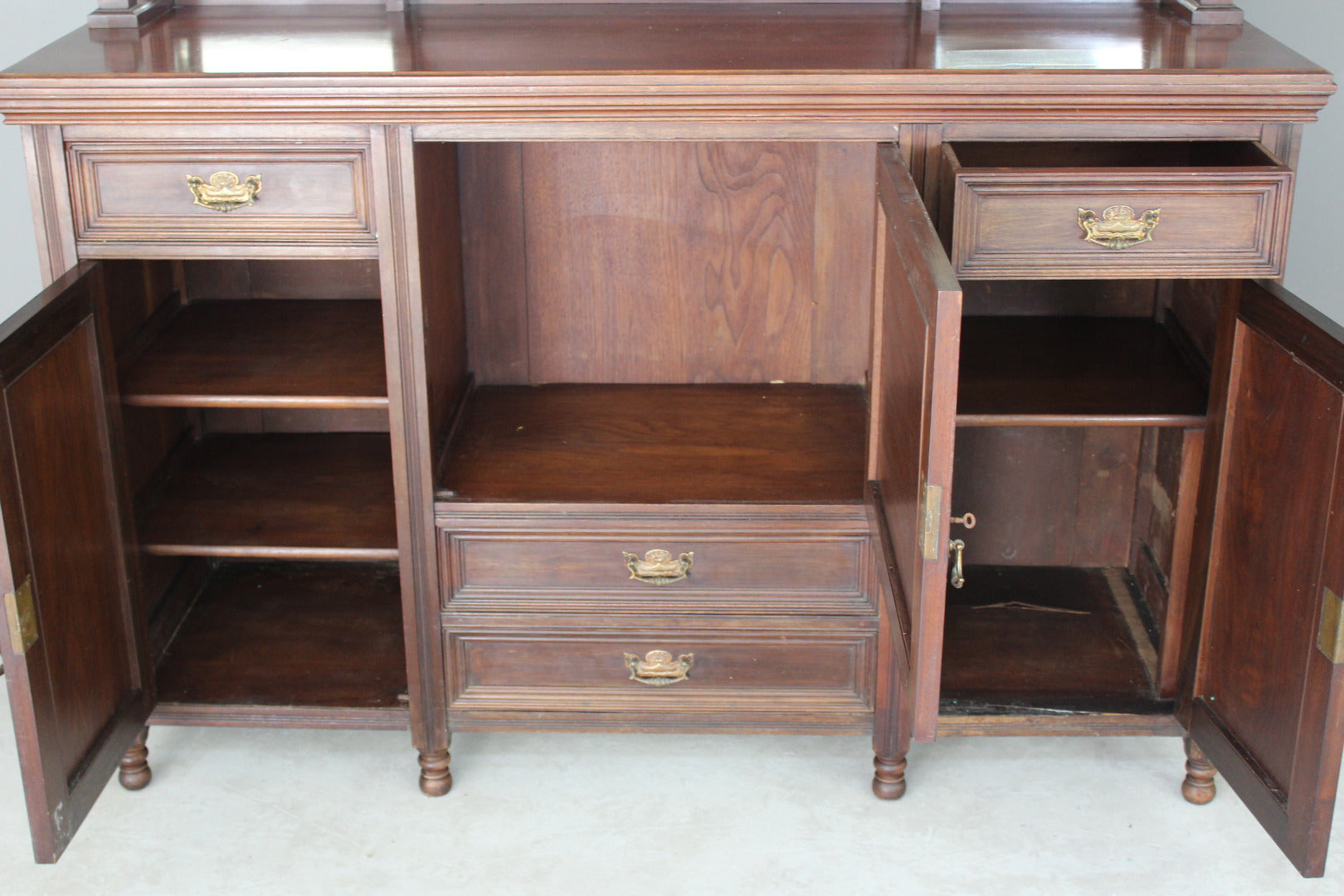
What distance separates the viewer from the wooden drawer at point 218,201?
6.81 feet

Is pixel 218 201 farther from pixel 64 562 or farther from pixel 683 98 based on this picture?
pixel 683 98

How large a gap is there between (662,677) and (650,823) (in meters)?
0.23

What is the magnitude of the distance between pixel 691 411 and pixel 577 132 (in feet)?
2.28

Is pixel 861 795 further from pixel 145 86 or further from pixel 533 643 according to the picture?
pixel 145 86

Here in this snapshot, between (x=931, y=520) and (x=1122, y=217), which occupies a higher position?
(x=1122, y=217)

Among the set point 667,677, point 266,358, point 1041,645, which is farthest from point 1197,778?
point 266,358

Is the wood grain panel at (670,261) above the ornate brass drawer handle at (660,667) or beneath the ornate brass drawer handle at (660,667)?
above

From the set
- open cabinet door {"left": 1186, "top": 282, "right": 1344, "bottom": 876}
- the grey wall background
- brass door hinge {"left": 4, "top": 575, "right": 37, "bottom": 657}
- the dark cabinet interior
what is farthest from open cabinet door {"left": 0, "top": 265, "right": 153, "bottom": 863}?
open cabinet door {"left": 1186, "top": 282, "right": 1344, "bottom": 876}

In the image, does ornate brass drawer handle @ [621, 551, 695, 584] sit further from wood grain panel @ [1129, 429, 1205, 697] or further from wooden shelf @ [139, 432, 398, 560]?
wood grain panel @ [1129, 429, 1205, 697]

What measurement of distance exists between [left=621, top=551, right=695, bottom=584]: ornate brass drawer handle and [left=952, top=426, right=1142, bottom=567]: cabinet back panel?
614 mm

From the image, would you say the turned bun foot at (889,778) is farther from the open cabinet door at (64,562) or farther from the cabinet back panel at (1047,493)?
the open cabinet door at (64,562)

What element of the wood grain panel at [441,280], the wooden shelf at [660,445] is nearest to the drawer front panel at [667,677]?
the wooden shelf at [660,445]

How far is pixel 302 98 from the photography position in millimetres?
2018

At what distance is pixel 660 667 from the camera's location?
2.38 m
